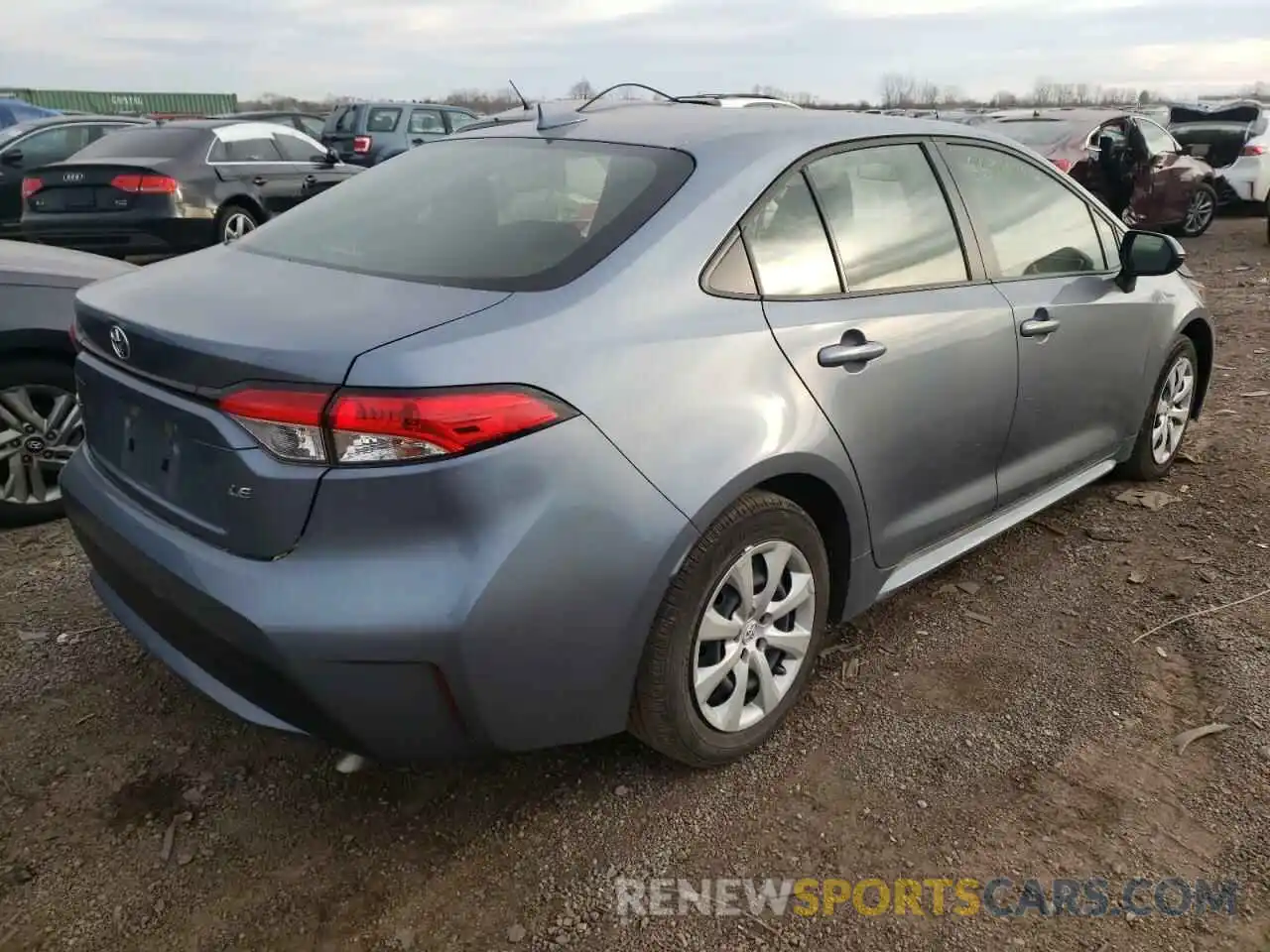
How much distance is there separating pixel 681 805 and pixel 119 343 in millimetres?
1680

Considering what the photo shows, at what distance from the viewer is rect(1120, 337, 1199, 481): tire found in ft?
13.5

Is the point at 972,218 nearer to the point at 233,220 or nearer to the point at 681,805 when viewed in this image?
the point at 681,805

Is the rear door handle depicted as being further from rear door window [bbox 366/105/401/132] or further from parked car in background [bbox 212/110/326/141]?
rear door window [bbox 366/105/401/132]

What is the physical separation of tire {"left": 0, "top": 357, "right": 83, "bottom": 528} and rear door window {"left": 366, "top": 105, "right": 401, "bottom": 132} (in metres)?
13.8

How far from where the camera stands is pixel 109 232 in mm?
8250

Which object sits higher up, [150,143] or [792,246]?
[792,246]

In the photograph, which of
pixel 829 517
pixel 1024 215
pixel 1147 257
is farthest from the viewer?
pixel 1147 257

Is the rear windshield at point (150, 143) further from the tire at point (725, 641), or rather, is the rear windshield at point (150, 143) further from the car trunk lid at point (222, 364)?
the tire at point (725, 641)

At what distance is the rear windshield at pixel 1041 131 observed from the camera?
10844 mm

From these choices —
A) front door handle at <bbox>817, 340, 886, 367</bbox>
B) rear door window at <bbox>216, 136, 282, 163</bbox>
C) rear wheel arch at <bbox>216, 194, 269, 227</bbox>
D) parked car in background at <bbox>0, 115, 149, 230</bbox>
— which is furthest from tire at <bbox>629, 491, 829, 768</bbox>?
parked car in background at <bbox>0, 115, 149, 230</bbox>

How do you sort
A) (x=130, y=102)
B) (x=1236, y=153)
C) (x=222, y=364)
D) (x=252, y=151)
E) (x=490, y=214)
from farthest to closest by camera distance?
(x=130, y=102)
(x=1236, y=153)
(x=252, y=151)
(x=490, y=214)
(x=222, y=364)

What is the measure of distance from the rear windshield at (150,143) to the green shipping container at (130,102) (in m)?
29.7

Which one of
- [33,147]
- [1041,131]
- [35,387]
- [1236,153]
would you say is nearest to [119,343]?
[35,387]

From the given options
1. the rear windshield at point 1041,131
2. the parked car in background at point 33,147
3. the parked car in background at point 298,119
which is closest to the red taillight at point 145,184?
the parked car in background at point 33,147
